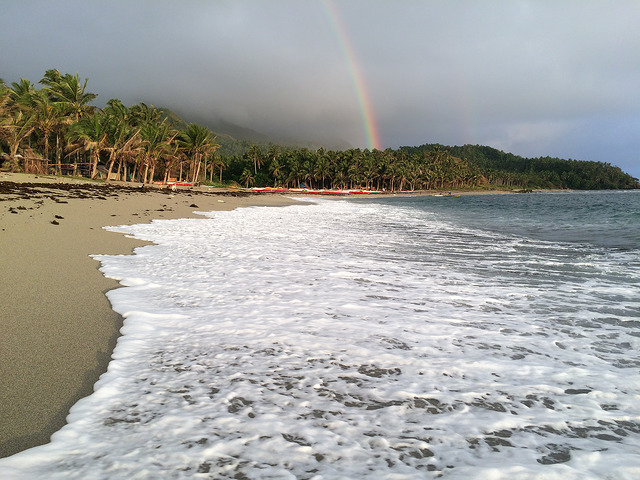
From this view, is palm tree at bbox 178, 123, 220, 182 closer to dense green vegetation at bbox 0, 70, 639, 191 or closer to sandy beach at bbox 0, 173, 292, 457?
dense green vegetation at bbox 0, 70, 639, 191

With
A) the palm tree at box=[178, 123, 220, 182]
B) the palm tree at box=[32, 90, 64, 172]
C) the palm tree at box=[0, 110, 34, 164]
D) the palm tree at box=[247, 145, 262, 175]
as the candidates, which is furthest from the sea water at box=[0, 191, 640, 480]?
the palm tree at box=[247, 145, 262, 175]

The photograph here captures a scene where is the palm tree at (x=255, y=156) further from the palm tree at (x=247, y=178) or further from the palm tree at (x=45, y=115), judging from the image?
the palm tree at (x=45, y=115)

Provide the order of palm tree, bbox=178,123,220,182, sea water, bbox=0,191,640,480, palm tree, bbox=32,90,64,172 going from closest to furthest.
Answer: sea water, bbox=0,191,640,480 → palm tree, bbox=32,90,64,172 → palm tree, bbox=178,123,220,182

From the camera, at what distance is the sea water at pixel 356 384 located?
6.43ft

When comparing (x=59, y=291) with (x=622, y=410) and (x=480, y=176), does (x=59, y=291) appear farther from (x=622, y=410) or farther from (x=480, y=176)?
(x=480, y=176)

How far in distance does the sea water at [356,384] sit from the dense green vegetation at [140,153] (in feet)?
122

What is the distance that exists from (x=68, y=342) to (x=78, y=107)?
52828 millimetres

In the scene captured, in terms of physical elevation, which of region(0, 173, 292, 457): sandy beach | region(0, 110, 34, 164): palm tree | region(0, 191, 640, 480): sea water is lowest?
region(0, 173, 292, 457): sandy beach

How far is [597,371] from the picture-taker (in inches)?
120

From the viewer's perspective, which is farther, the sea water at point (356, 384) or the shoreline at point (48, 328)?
the shoreline at point (48, 328)

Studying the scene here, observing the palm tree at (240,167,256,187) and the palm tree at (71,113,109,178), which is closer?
the palm tree at (71,113,109,178)

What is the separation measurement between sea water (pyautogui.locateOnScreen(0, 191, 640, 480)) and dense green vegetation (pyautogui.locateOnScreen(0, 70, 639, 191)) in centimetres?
3717

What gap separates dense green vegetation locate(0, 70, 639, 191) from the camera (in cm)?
3881

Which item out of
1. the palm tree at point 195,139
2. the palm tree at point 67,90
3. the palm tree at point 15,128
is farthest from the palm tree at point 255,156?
the palm tree at point 15,128
